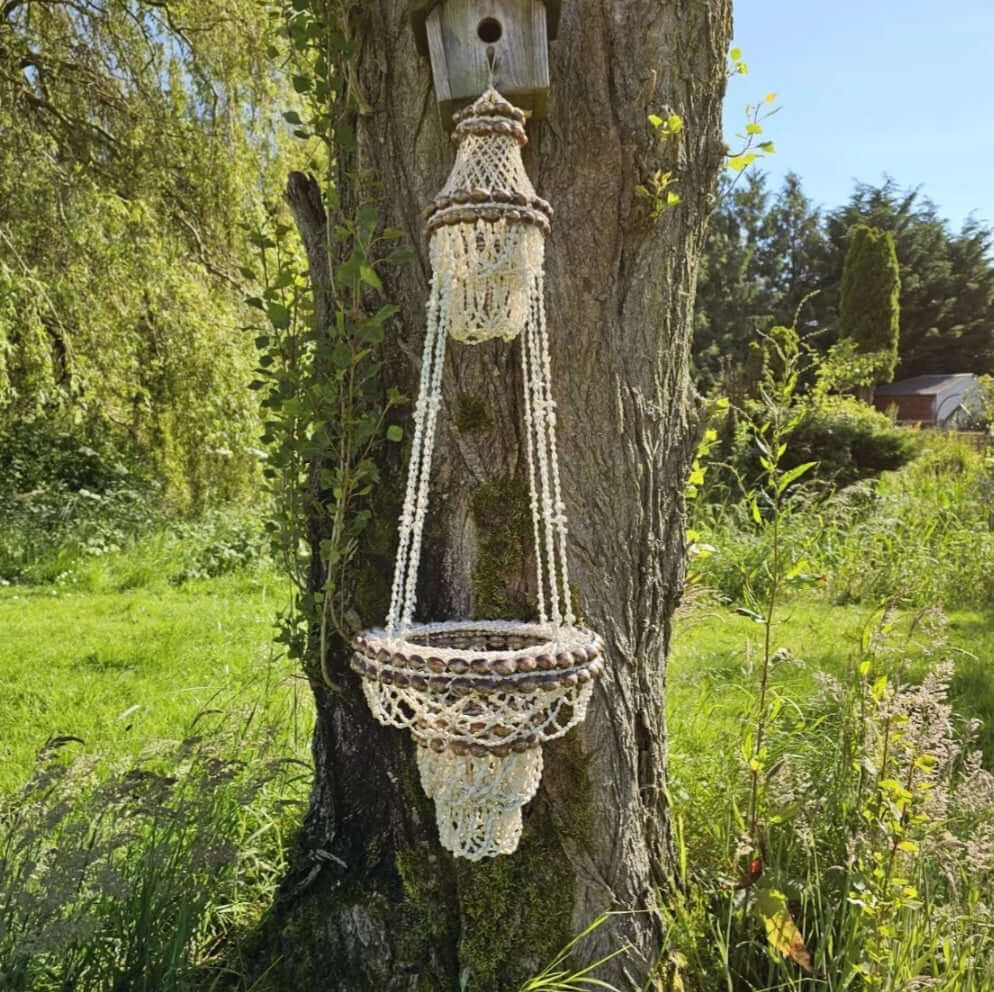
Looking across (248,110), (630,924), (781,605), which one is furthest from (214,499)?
(630,924)

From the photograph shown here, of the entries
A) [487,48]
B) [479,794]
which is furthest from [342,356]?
[479,794]

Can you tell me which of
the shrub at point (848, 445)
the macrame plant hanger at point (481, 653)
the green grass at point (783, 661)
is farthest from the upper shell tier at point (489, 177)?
the shrub at point (848, 445)

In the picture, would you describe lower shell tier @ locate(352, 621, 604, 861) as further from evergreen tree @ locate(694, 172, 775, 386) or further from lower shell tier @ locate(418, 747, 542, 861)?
evergreen tree @ locate(694, 172, 775, 386)

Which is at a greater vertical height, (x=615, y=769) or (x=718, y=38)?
(x=718, y=38)

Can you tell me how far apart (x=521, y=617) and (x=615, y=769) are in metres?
0.38

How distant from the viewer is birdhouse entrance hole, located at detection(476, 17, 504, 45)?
1411mm

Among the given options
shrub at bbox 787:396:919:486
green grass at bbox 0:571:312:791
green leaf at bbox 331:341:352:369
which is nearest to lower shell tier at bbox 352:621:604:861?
green leaf at bbox 331:341:352:369

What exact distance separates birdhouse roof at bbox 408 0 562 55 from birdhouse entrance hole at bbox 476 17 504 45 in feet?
0.29

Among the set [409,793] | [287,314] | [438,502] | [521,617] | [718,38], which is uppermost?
[718,38]

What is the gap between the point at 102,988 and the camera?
1.57m

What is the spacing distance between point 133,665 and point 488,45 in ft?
10.7

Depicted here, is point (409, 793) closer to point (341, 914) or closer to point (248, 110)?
point (341, 914)

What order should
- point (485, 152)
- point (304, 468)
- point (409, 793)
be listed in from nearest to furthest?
point (485, 152)
point (409, 793)
point (304, 468)

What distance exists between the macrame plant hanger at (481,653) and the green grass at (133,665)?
3.54 feet
